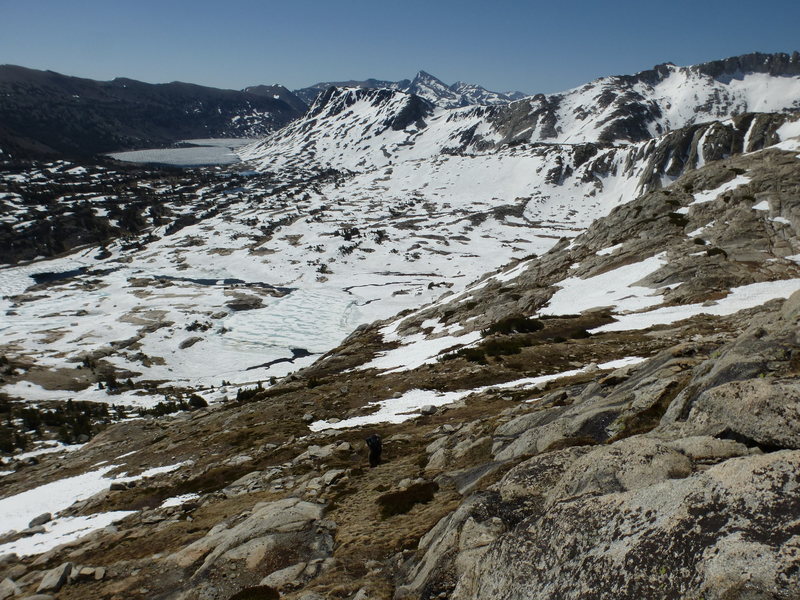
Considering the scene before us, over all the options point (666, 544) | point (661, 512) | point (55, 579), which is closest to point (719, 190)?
point (661, 512)

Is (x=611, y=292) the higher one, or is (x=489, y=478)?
(x=489, y=478)

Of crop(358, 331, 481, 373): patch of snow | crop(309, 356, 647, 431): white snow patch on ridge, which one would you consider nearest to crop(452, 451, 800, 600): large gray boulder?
crop(309, 356, 647, 431): white snow patch on ridge

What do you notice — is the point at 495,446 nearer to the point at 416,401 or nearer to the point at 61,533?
the point at 416,401

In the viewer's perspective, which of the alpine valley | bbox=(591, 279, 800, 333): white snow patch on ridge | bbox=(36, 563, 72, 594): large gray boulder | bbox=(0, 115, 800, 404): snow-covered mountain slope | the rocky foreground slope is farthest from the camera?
bbox=(0, 115, 800, 404): snow-covered mountain slope

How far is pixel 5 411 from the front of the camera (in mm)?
64062

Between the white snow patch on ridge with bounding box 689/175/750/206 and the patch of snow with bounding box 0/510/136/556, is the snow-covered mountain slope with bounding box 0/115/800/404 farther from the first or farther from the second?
the white snow patch on ridge with bounding box 689/175/750/206

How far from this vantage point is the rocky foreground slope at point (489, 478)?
6035 mm

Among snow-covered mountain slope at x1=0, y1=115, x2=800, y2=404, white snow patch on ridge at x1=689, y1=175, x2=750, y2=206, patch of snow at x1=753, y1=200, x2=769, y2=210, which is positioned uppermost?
white snow patch on ridge at x1=689, y1=175, x2=750, y2=206

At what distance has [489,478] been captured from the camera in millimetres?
11352

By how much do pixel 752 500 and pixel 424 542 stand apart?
6169 millimetres

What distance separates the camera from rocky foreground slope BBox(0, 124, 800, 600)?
604 cm

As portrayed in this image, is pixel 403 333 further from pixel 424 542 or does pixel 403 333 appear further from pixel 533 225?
pixel 533 225

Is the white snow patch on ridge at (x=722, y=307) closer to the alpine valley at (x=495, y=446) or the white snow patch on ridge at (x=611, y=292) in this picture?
the alpine valley at (x=495, y=446)

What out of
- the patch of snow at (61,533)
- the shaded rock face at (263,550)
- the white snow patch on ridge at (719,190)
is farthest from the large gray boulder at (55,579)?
the white snow patch on ridge at (719,190)
